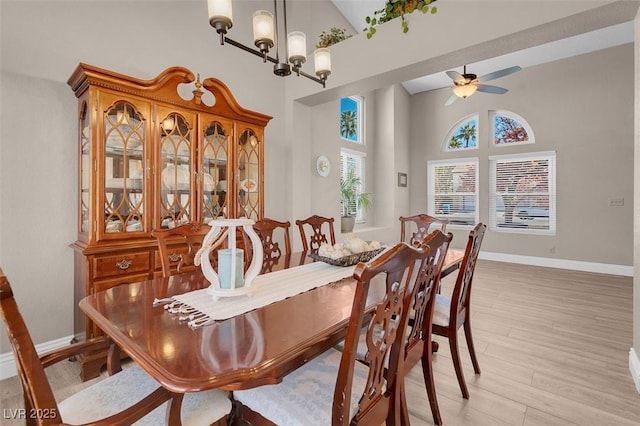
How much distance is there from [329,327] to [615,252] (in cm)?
619

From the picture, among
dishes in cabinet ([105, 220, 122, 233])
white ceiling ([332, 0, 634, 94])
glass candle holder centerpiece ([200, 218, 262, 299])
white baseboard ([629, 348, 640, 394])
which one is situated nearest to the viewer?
glass candle holder centerpiece ([200, 218, 262, 299])

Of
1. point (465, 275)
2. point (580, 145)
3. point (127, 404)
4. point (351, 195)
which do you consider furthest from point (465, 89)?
point (127, 404)

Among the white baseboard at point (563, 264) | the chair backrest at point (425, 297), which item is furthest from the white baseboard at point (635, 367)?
the white baseboard at point (563, 264)

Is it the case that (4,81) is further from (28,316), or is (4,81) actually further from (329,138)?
(329,138)

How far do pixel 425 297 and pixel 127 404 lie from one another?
4.05ft

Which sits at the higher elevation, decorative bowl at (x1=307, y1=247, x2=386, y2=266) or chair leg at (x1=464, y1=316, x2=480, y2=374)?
decorative bowl at (x1=307, y1=247, x2=386, y2=266)

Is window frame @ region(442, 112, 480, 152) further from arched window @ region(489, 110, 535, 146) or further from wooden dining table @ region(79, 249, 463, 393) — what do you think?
wooden dining table @ region(79, 249, 463, 393)

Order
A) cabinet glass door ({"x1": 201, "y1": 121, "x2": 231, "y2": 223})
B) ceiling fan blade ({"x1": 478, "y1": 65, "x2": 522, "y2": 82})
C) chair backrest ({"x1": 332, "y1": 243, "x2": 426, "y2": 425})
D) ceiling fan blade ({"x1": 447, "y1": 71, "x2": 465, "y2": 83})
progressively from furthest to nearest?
ceiling fan blade ({"x1": 447, "y1": 71, "x2": 465, "y2": 83}) < ceiling fan blade ({"x1": 478, "y1": 65, "x2": 522, "y2": 82}) < cabinet glass door ({"x1": 201, "y1": 121, "x2": 231, "y2": 223}) < chair backrest ({"x1": 332, "y1": 243, "x2": 426, "y2": 425})

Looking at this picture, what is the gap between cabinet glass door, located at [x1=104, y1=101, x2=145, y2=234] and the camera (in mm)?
2266

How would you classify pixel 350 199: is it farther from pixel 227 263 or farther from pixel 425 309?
pixel 227 263

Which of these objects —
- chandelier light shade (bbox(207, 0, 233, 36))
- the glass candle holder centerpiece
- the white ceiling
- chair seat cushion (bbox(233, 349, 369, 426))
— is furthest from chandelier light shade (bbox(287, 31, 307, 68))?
the white ceiling

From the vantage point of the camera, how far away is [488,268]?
5.54m

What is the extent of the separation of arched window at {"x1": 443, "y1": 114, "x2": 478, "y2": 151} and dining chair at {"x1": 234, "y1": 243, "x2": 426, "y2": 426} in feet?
20.8

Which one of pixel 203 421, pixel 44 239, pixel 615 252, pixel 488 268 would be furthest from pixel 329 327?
pixel 615 252
